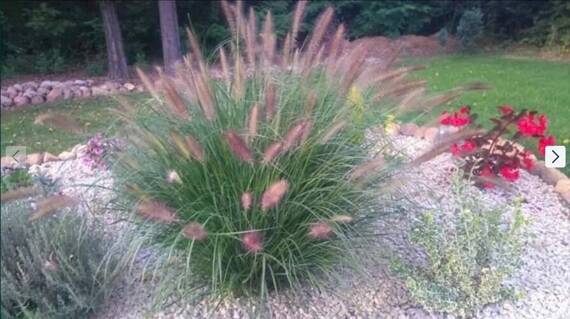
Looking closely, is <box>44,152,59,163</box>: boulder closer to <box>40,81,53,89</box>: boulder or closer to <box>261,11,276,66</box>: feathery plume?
<box>40,81,53,89</box>: boulder

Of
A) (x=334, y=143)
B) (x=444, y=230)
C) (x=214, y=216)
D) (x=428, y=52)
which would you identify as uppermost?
(x=334, y=143)

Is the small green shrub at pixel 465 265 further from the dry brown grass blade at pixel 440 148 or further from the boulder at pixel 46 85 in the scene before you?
the boulder at pixel 46 85

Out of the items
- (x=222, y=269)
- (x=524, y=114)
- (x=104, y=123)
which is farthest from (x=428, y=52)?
(x=222, y=269)

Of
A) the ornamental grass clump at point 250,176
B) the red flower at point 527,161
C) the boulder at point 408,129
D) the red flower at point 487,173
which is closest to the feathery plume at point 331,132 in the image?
the ornamental grass clump at point 250,176

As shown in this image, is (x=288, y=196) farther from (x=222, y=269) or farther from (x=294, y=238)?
(x=222, y=269)

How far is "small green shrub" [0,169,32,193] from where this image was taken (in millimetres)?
2469

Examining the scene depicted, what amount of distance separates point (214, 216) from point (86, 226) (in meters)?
0.72

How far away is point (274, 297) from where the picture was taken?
9.84 ft

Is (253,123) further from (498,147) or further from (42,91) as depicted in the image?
(42,91)

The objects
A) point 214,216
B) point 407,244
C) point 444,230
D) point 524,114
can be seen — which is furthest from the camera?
point 524,114

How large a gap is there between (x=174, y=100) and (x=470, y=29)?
12058 mm

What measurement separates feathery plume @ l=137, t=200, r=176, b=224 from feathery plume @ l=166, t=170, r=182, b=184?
12cm

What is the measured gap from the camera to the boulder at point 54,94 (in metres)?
6.60

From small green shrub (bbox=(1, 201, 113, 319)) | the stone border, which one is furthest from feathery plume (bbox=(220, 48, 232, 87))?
small green shrub (bbox=(1, 201, 113, 319))
